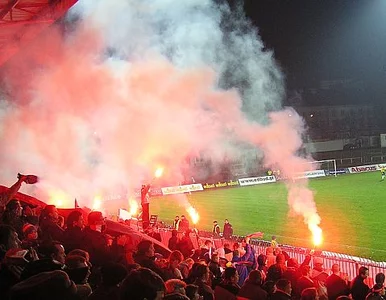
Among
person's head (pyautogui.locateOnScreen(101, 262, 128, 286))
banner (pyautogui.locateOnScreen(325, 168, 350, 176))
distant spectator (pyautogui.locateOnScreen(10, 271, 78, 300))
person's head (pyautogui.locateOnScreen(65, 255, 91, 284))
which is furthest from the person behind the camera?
Result: banner (pyautogui.locateOnScreen(325, 168, 350, 176))

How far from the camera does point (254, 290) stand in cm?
445

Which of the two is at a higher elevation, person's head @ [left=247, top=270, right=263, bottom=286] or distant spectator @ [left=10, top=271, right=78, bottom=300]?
distant spectator @ [left=10, top=271, right=78, bottom=300]

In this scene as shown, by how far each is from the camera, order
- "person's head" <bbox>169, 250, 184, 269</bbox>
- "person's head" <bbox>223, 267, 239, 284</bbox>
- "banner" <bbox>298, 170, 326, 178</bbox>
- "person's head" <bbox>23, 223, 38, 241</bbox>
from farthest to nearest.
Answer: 1. "banner" <bbox>298, 170, 326, 178</bbox>
2. "person's head" <bbox>169, 250, 184, 269</bbox>
3. "person's head" <bbox>23, 223, 38, 241</bbox>
4. "person's head" <bbox>223, 267, 239, 284</bbox>

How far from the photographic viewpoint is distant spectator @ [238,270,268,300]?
14.5 ft

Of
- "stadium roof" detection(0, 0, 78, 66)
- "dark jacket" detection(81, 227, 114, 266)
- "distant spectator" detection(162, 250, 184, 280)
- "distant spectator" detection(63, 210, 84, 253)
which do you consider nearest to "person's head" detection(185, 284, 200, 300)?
"distant spectator" detection(162, 250, 184, 280)

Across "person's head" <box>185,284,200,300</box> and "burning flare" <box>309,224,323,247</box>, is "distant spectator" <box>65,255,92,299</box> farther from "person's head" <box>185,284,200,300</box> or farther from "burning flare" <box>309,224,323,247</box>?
"burning flare" <box>309,224,323,247</box>

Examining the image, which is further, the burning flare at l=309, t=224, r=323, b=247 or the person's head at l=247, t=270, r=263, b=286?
the burning flare at l=309, t=224, r=323, b=247

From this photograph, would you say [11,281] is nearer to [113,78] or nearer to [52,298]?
[52,298]

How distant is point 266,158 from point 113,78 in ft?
65.4

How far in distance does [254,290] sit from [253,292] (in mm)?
24

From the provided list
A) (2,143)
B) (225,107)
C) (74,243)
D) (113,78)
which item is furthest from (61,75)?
(74,243)

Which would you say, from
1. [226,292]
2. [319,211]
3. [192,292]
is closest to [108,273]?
[192,292]

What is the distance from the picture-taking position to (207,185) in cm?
3656

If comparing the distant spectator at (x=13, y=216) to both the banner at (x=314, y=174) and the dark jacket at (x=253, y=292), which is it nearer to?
the dark jacket at (x=253, y=292)
